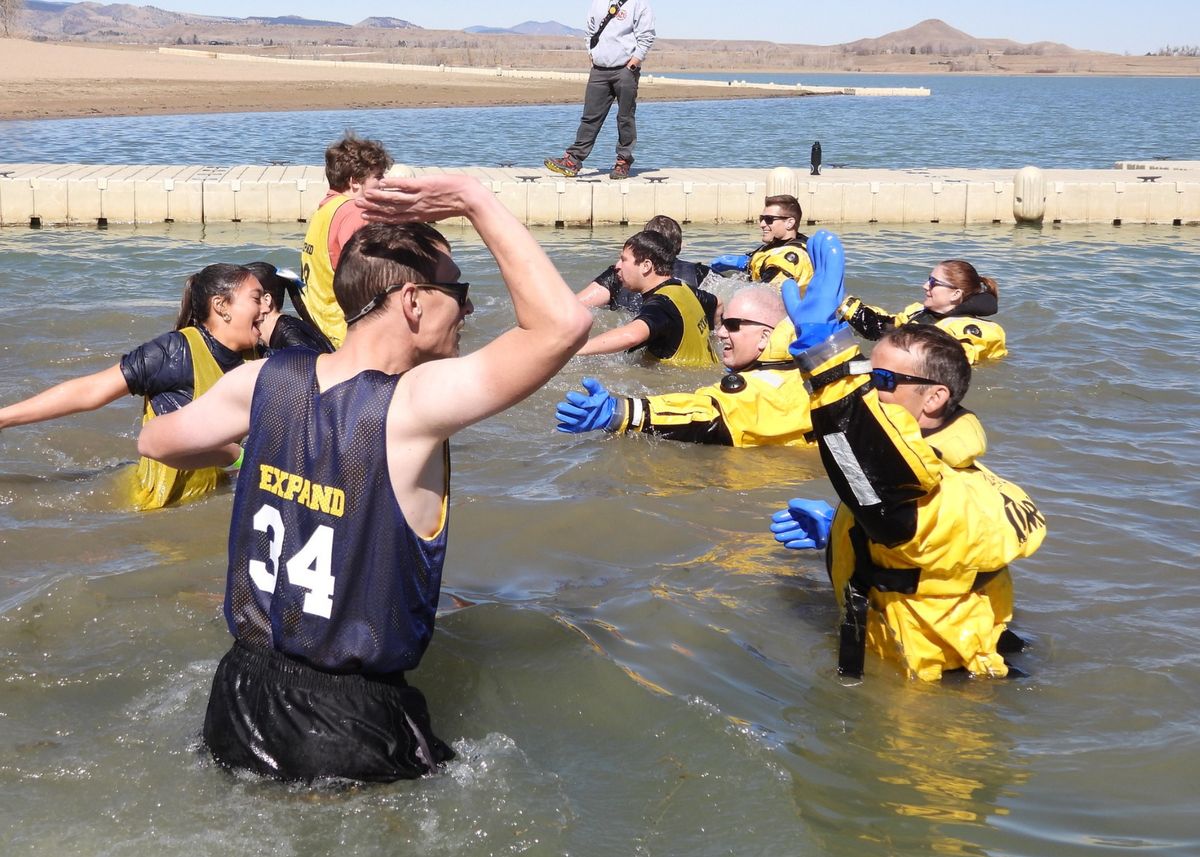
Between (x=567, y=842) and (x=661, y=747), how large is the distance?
26.5 inches

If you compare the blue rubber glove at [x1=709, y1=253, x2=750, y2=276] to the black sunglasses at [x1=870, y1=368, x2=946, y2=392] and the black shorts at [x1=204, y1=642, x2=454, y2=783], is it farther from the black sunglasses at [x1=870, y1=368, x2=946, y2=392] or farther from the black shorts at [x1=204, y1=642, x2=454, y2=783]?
the black shorts at [x1=204, y1=642, x2=454, y2=783]

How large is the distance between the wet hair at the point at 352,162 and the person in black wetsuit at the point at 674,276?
6.72ft

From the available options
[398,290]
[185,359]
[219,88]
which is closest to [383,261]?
[398,290]

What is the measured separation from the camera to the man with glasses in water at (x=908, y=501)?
3.59 meters

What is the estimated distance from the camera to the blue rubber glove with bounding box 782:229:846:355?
3.52 m

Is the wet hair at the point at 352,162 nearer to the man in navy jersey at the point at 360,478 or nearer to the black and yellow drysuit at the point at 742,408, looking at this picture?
the black and yellow drysuit at the point at 742,408

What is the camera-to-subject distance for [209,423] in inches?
118

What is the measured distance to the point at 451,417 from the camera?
Answer: 2.67 metres

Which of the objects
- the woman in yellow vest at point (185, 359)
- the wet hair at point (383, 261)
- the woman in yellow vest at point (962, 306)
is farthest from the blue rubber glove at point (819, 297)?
the woman in yellow vest at point (962, 306)

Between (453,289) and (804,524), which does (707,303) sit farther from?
(453,289)

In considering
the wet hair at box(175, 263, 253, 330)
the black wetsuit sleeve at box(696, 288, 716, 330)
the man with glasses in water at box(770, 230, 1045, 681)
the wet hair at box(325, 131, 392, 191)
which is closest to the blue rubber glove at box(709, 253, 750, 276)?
the black wetsuit sleeve at box(696, 288, 716, 330)

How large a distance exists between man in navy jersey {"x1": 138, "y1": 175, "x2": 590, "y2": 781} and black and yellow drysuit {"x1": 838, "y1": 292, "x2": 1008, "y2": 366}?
5872 millimetres

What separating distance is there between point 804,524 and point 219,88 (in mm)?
40494

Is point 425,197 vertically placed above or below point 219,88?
below
